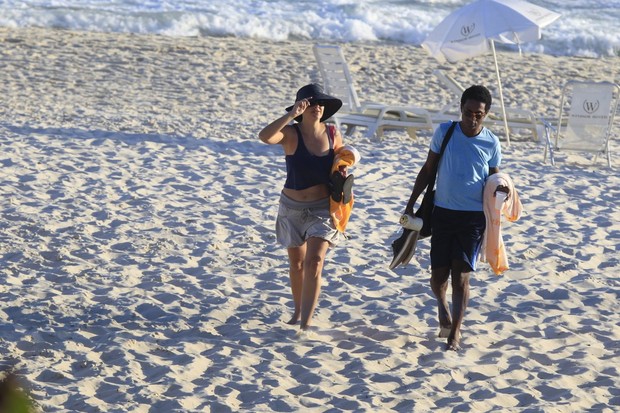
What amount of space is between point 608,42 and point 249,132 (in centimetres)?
1558

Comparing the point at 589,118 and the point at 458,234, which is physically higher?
the point at 589,118

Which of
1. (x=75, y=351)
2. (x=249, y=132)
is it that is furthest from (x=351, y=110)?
(x=75, y=351)

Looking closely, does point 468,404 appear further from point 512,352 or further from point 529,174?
point 529,174

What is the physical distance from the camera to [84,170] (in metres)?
7.72

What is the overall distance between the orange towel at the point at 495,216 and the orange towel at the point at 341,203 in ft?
1.92

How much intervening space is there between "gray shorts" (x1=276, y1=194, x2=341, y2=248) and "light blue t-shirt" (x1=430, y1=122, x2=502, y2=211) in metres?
→ 0.51

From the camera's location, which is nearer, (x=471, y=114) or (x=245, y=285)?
(x=471, y=114)

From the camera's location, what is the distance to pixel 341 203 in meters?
4.21

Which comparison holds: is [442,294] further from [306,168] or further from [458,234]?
[306,168]

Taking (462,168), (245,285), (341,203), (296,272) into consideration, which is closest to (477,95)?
(462,168)

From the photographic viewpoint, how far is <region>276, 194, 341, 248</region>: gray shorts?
4.27 m

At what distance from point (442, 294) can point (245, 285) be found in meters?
1.29

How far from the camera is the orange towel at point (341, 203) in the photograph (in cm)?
422

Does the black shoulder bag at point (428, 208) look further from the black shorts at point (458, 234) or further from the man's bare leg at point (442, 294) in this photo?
the man's bare leg at point (442, 294)
